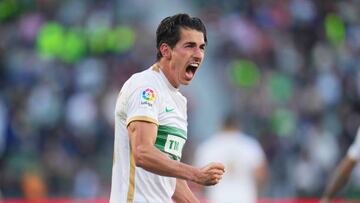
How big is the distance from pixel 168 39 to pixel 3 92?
11.4 metres

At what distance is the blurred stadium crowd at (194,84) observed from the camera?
17.0m

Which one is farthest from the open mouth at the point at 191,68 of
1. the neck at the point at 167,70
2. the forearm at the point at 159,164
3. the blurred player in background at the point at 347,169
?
the blurred player in background at the point at 347,169

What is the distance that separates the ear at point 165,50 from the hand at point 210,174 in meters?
0.96

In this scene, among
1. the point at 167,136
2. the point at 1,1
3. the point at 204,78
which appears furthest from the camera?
the point at 1,1

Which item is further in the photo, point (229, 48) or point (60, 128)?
point (229, 48)

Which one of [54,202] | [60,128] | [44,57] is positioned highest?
[44,57]

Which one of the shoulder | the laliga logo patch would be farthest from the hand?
the shoulder

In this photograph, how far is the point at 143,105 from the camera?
6816 millimetres

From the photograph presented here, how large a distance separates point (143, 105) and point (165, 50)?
1.75 feet

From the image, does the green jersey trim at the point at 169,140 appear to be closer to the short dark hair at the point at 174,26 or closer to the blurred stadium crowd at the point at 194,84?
the short dark hair at the point at 174,26

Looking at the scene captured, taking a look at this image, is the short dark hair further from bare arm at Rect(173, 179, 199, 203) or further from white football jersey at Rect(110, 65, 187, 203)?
bare arm at Rect(173, 179, 199, 203)

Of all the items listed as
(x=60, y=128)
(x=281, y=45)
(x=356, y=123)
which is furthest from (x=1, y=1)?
(x=356, y=123)

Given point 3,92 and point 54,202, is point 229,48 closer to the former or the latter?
point 3,92

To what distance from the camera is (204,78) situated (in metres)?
18.7
